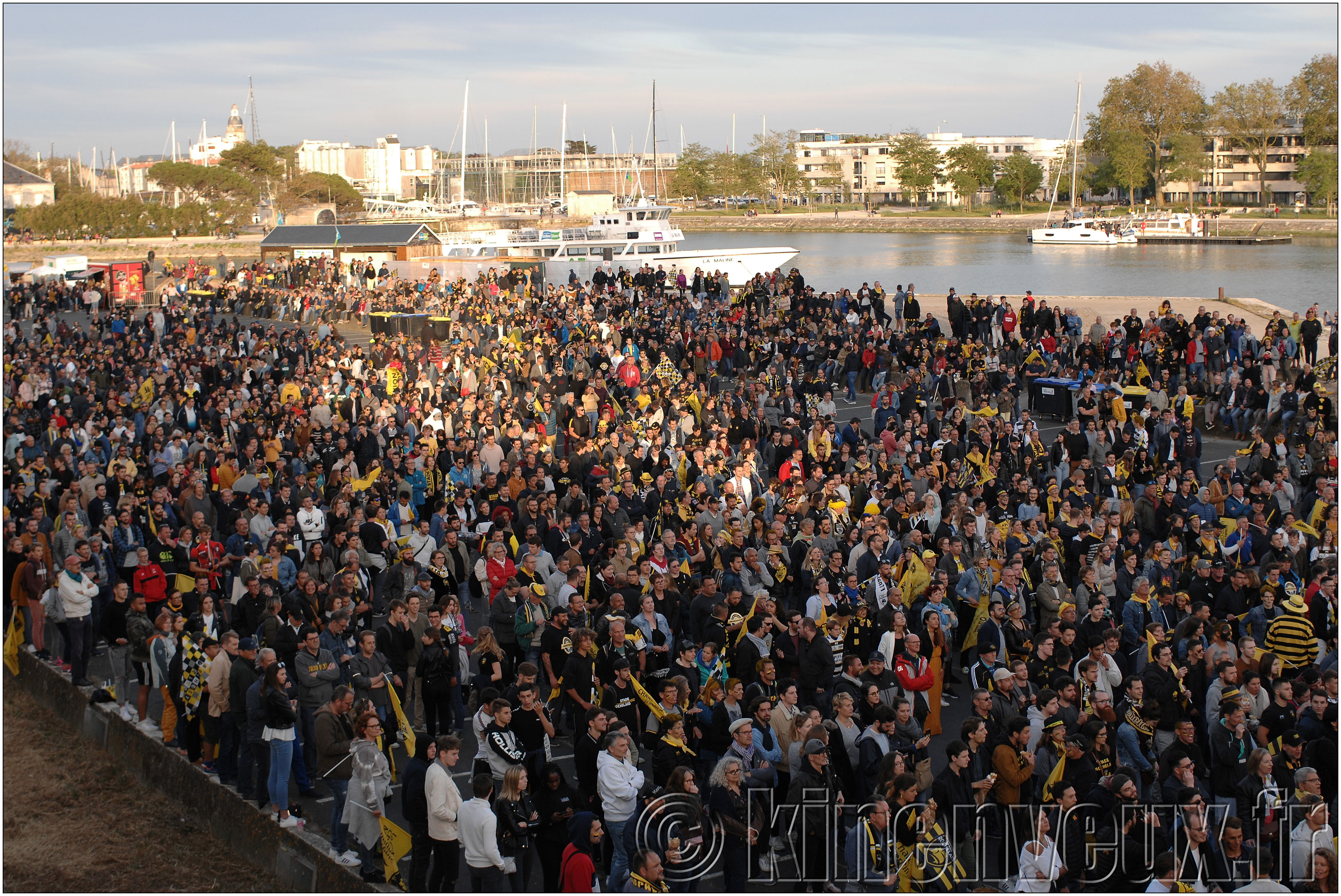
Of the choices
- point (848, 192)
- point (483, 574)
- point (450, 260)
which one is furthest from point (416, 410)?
point (848, 192)

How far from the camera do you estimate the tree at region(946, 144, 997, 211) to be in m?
117

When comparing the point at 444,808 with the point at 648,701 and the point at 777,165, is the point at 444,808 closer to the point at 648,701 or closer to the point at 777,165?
the point at 648,701

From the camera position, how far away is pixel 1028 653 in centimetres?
860

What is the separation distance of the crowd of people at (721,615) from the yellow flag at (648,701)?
1.7 inches

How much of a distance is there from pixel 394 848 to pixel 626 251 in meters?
38.0

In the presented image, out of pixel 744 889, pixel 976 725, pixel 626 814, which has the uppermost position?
pixel 976 725

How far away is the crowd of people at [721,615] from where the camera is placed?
6395 millimetres

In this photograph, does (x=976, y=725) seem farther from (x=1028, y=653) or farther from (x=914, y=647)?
(x=1028, y=653)

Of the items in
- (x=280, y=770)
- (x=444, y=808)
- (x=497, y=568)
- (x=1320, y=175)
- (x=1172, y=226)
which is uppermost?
(x=1320, y=175)

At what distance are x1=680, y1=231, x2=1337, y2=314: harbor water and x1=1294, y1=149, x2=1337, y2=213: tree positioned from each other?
10853mm

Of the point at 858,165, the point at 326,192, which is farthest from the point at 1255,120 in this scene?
the point at 326,192

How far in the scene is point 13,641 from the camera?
11.3 meters

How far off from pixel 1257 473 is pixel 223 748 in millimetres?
10938

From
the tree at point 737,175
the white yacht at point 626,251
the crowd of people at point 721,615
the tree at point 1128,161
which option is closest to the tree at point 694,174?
the tree at point 737,175
